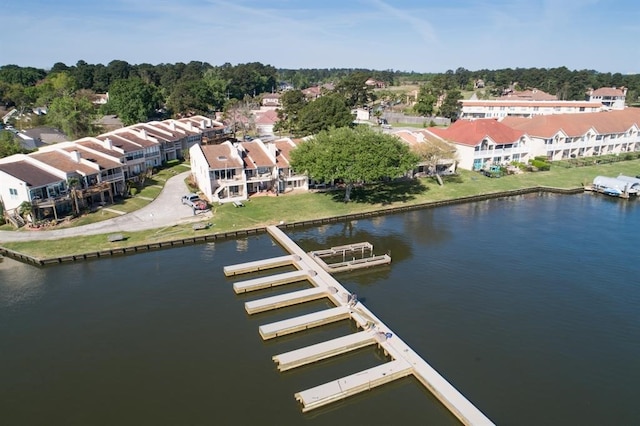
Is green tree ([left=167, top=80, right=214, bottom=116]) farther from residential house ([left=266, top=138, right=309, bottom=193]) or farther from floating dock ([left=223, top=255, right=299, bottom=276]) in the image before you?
floating dock ([left=223, top=255, right=299, bottom=276])

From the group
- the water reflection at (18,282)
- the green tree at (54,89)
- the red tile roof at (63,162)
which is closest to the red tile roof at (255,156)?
→ the red tile roof at (63,162)

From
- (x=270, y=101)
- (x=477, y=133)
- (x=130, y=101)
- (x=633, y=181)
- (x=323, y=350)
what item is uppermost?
(x=130, y=101)

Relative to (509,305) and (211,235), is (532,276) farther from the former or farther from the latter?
(211,235)

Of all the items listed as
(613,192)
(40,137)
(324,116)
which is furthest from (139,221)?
(613,192)

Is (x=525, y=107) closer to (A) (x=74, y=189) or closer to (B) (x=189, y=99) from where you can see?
(B) (x=189, y=99)

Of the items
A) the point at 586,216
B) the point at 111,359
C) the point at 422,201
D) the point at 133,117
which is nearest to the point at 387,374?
the point at 111,359

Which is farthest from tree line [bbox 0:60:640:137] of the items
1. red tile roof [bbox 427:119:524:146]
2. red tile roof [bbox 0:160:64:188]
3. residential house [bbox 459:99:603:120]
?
red tile roof [bbox 0:160:64:188]

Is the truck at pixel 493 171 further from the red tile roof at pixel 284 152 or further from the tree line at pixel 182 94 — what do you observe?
the red tile roof at pixel 284 152
